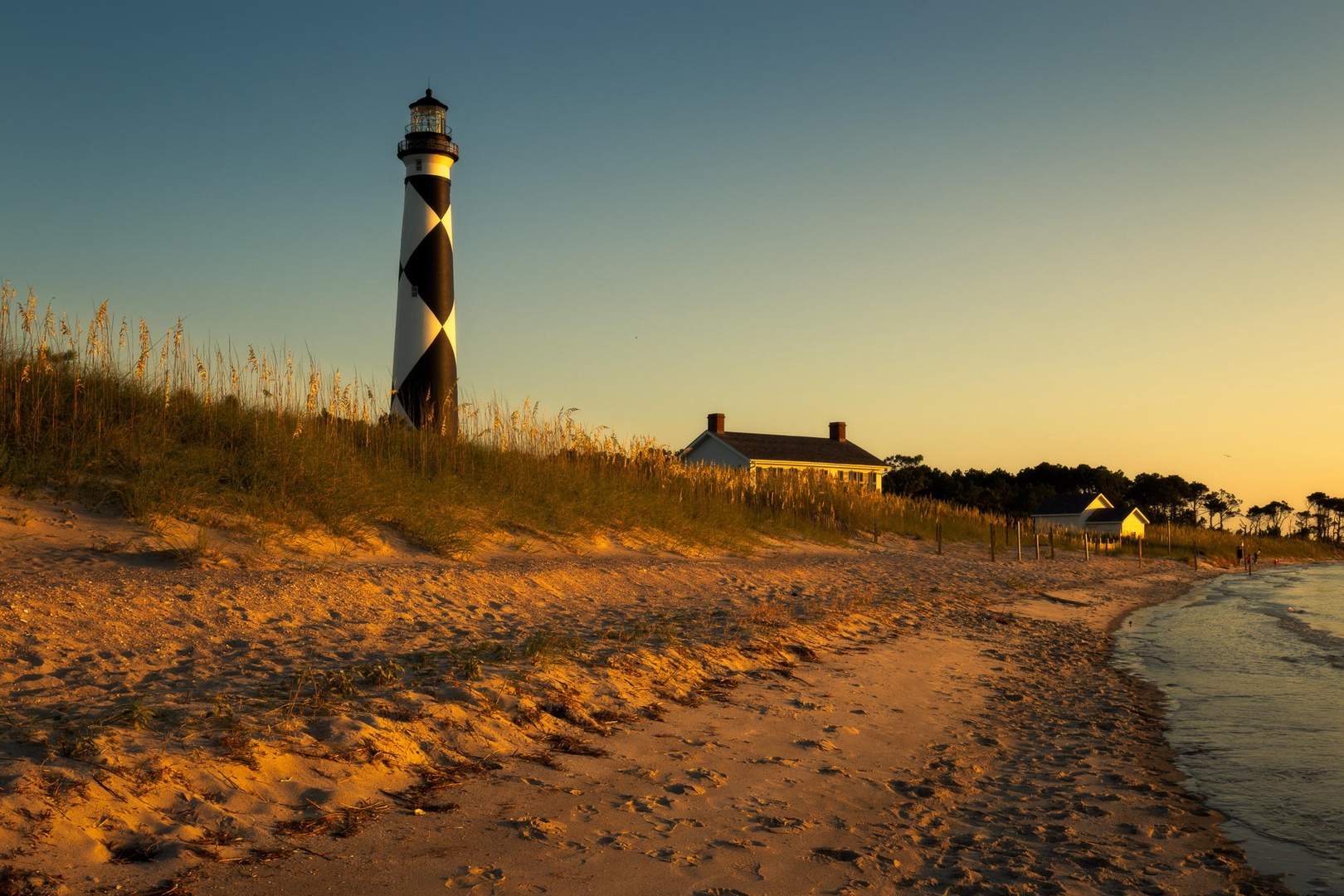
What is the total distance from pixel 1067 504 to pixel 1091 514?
7.75 ft

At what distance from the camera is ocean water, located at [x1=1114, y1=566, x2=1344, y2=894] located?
183 inches

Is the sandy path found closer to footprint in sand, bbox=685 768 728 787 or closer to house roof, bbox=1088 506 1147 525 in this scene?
footprint in sand, bbox=685 768 728 787

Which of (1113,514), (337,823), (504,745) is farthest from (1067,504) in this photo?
(337,823)

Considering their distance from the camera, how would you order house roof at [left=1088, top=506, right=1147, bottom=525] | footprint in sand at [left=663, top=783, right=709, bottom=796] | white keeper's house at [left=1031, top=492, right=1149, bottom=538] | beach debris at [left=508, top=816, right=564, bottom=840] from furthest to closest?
house roof at [left=1088, top=506, right=1147, bottom=525]
white keeper's house at [left=1031, top=492, right=1149, bottom=538]
footprint in sand at [left=663, top=783, right=709, bottom=796]
beach debris at [left=508, top=816, right=564, bottom=840]

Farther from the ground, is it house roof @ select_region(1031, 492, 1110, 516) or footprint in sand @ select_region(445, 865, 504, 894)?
house roof @ select_region(1031, 492, 1110, 516)

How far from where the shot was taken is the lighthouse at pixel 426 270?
19.2 metres

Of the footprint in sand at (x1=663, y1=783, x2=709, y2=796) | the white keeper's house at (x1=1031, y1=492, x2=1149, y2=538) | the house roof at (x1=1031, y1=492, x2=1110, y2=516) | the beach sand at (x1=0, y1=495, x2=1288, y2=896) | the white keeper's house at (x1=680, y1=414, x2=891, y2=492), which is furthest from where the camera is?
the house roof at (x1=1031, y1=492, x2=1110, y2=516)

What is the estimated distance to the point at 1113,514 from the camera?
66438 millimetres

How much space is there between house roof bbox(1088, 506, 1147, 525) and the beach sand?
62.8 m

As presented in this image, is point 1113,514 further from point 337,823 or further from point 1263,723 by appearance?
point 337,823

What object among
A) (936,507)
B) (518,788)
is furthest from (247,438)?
(936,507)

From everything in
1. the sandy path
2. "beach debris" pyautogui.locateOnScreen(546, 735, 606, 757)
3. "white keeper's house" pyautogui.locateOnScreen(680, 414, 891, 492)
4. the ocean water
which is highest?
"white keeper's house" pyautogui.locateOnScreen(680, 414, 891, 492)

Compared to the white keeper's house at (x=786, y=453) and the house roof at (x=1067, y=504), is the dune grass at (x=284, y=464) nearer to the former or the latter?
the white keeper's house at (x=786, y=453)

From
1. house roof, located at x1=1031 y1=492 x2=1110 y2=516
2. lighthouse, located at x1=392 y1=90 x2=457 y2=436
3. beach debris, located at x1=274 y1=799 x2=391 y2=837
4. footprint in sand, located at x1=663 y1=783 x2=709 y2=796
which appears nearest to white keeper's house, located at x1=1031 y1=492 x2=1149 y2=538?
house roof, located at x1=1031 y1=492 x2=1110 y2=516
